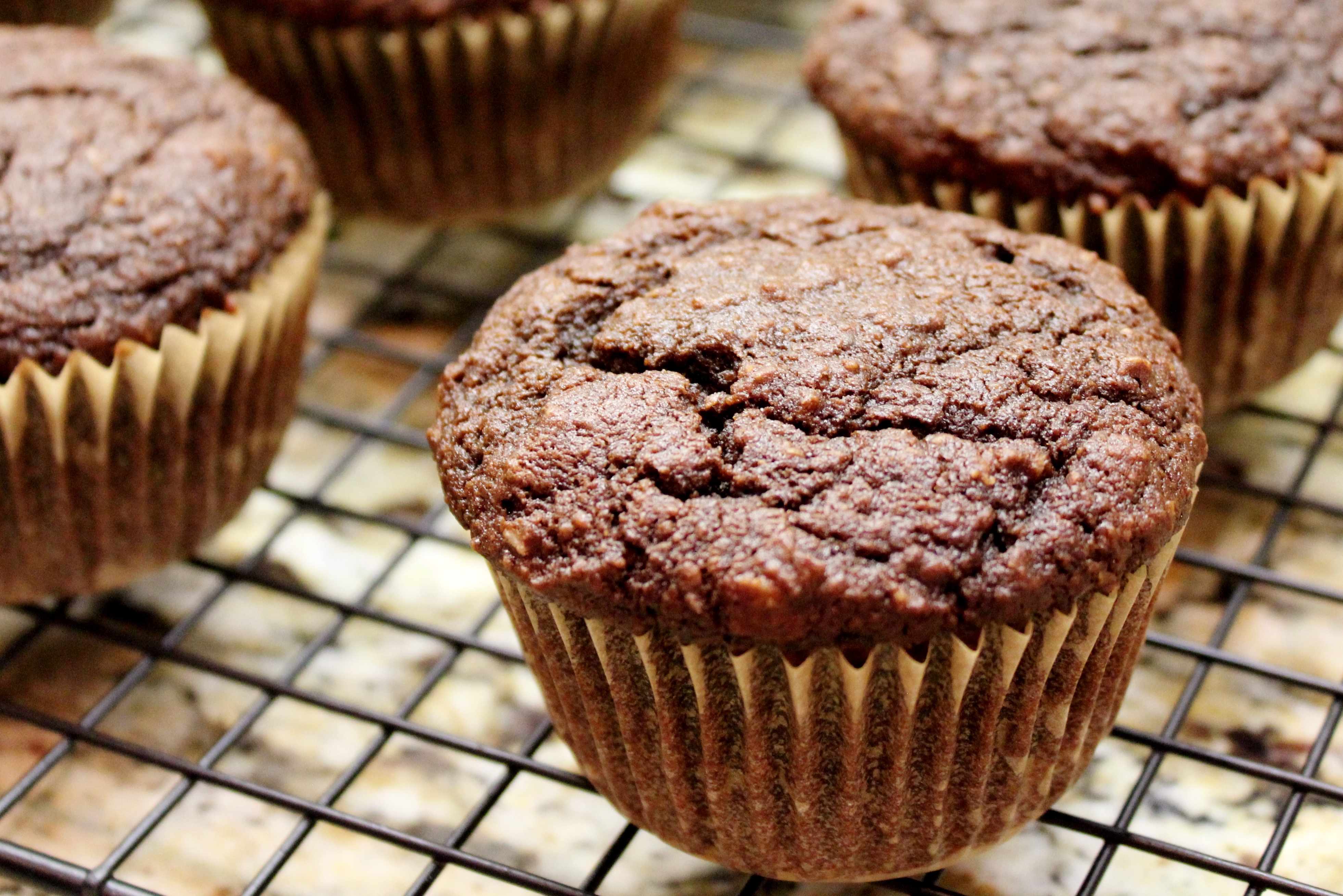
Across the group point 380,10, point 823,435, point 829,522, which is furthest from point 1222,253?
point 380,10

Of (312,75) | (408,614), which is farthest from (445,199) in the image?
(408,614)

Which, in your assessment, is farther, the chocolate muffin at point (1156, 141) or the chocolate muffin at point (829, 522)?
the chocolate muffin at point (1156, 141)

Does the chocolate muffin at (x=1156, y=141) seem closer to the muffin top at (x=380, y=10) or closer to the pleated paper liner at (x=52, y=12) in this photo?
the muffin top at (x=380, y=10)

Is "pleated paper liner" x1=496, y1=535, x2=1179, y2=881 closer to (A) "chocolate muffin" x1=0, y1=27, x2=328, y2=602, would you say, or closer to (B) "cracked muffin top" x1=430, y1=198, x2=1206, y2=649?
(B) "cracked muffin top" x1=430, y1=198, x2=1206, y2=649

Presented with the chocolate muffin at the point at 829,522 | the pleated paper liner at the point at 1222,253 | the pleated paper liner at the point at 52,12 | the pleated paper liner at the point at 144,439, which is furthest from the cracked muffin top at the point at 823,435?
the pleated paper liner at the point at 52,12

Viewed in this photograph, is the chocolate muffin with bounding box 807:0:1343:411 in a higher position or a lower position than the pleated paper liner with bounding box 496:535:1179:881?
higher

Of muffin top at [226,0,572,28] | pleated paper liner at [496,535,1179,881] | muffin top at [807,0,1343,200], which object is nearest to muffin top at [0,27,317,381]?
muffin top at [226,0,572,28]

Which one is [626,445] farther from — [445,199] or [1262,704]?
[445,199]
